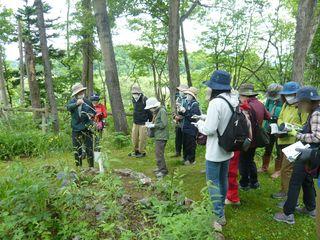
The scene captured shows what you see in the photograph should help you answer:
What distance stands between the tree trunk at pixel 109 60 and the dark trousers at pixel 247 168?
5.14 m

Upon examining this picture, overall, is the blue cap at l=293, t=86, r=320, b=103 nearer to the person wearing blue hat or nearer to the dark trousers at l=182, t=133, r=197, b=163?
the person wearing blue hat

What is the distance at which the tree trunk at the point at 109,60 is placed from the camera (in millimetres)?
8727

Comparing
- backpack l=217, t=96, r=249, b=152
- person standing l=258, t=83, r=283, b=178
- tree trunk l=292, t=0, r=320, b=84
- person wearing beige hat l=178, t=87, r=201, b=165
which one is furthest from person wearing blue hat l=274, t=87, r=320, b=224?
tree trunk l=292, t=0, r=320, b=84

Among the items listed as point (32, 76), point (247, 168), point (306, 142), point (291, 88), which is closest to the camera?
point (306, 142)

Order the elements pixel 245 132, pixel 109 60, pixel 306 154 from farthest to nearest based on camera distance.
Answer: pixel 109 60, pixel 245 132, pixel 306 154

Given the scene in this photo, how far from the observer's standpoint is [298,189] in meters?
3.86

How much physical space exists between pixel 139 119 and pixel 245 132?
4274mm

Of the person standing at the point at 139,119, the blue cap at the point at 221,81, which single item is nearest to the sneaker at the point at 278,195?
the blue cap at the point at 221,81

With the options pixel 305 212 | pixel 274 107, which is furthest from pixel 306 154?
pixel 274 107

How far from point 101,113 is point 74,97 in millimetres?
2681

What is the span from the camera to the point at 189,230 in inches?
103

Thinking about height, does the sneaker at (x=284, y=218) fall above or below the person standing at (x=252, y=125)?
below

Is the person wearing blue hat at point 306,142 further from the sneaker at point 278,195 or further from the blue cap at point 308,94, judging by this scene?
the sneaker at point 278,195

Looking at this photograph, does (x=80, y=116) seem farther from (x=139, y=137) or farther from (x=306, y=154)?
(x=306, y=154)
